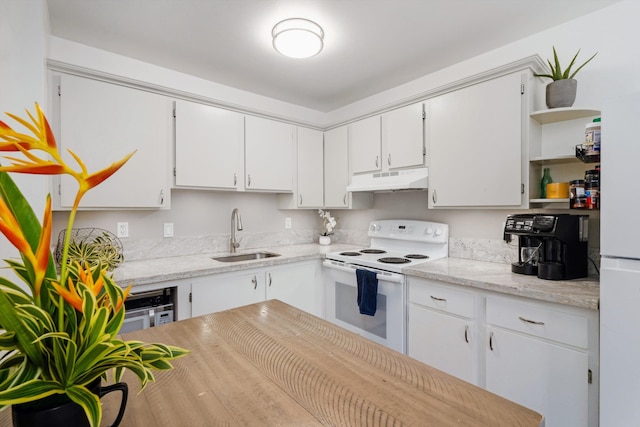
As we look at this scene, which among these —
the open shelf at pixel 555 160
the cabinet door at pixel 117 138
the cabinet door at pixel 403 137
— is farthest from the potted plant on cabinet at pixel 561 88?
the cabinet door at pixel 117 138

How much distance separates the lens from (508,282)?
1.74m

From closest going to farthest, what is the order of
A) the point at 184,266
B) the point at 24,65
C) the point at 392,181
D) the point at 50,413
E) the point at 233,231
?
the point at 50,413
the point at 24,65
the point at 184,266
the point at 392,181
the point at 233,231

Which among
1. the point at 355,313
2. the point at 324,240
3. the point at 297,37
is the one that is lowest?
the point at 355,313

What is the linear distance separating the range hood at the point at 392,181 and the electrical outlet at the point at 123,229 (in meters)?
1.92

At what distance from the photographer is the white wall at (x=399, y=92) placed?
1854mm

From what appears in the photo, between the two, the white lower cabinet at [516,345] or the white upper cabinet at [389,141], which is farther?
the white upper cabinet at [389,141]

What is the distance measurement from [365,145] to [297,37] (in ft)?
4.06

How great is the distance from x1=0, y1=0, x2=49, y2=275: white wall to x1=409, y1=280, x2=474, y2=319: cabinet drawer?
223cm

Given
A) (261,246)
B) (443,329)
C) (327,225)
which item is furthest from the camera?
(327,225)

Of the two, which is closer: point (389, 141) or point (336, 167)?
point (389, 141)

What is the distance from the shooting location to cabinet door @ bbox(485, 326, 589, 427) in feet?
4.80

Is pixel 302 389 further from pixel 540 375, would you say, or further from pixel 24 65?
pixel 24 65

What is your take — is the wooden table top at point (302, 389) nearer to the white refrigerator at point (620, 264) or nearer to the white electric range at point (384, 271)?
the white refrigerator at point (620, 264)

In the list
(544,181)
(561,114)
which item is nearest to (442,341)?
(544,181)
